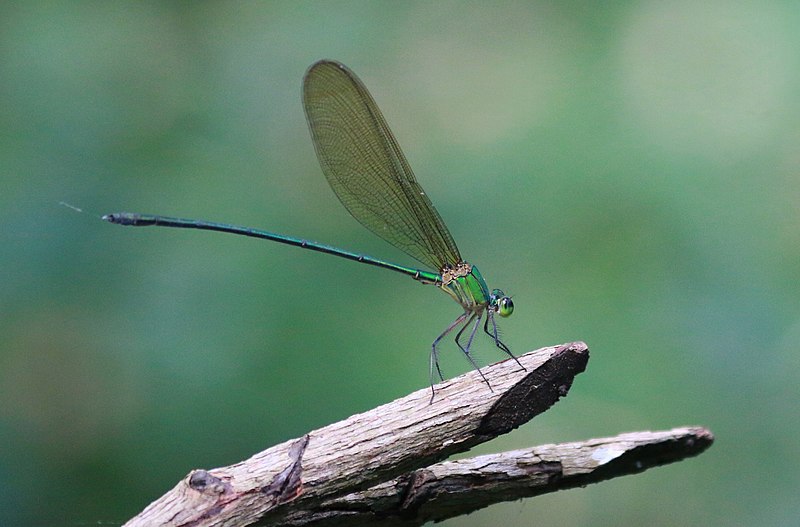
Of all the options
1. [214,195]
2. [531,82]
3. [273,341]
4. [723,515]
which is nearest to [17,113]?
[214,195]

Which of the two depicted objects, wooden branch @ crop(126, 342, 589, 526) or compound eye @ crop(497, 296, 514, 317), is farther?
compound eye @ crop(497, 296, 514, 317)

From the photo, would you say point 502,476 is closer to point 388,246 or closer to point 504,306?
point 504,306

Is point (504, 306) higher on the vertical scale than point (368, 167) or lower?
lower

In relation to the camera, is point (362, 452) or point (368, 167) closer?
point (362, 452)

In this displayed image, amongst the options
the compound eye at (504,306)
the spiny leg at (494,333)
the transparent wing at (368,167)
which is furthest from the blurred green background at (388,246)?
the transparent wing at (368,167)

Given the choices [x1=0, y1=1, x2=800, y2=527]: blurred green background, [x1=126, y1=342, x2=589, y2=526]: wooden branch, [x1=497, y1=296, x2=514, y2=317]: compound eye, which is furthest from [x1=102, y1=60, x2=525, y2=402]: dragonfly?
[x1=126, y1=342, x2=589, y2=526]: wooden branch

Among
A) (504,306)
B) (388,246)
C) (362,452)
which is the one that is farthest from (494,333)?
Result: (388,246)

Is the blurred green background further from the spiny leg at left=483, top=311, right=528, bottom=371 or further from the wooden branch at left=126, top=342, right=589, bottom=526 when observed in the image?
the wooden branch at left=126, top=342, right=589, bottom=526
